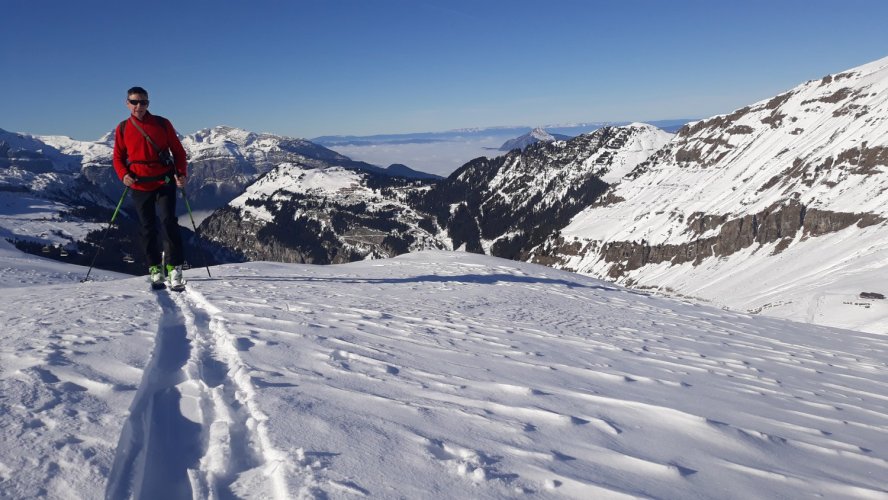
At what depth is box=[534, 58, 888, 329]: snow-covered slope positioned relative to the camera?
4045 inches

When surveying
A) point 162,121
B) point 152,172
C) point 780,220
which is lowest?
A: point 780,220

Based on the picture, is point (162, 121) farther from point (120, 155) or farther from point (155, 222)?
point (155, 222)

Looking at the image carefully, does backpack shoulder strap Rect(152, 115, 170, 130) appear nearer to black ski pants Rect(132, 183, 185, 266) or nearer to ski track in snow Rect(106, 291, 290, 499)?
black ski pants Rect(132, 183, 185, 266)

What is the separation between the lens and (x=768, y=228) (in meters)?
137

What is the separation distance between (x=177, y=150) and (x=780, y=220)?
6208 inches

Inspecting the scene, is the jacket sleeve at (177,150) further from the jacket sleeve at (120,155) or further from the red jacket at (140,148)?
the jacket sleeve at (120,155)

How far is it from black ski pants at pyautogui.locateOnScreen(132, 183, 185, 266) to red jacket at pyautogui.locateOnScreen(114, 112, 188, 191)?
1.01ft

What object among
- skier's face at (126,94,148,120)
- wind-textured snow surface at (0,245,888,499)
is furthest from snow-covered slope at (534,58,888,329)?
skier's face at (126,94,148,120)

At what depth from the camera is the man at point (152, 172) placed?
1110 cm

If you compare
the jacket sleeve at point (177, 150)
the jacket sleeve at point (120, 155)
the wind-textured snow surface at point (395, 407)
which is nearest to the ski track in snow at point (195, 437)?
the wind-textured snow surface at point (395, 407)

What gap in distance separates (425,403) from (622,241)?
182 m

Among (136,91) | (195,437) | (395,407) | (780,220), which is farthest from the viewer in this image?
(780,220)

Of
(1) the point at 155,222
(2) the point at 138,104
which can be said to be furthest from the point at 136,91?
(1) the point at 155,222

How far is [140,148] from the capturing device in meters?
11.2
